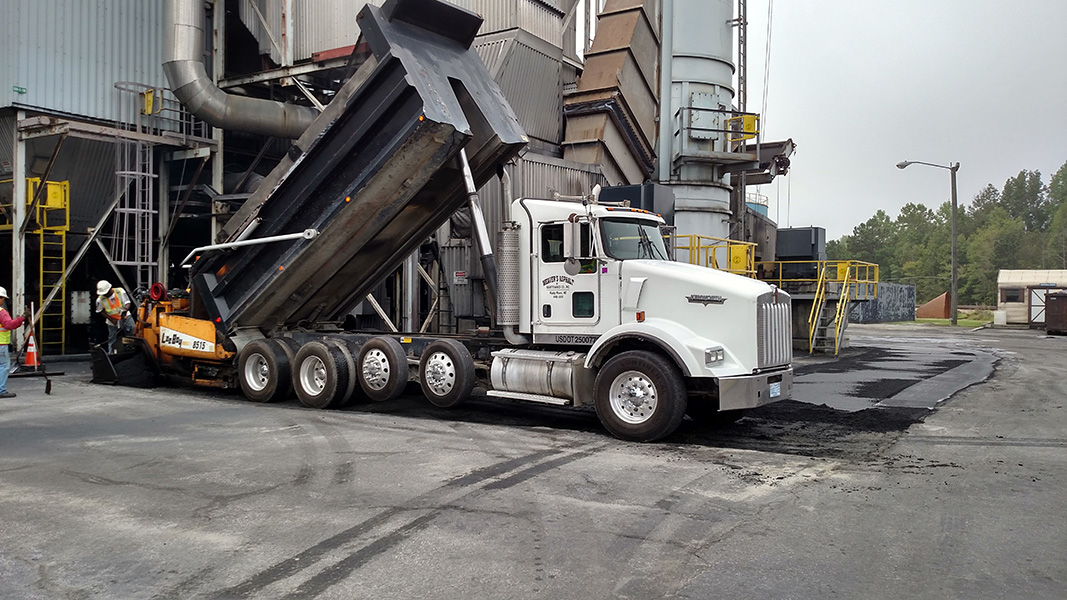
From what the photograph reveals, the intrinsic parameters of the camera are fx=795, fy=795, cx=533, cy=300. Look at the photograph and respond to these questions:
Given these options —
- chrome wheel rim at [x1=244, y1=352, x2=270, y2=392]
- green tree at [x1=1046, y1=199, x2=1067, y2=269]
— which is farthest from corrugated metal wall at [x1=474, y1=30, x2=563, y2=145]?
green tree at [x1=1046, y1=199, x2=1067, y2=269]

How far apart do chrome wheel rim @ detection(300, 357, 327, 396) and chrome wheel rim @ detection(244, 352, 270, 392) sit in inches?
30.2

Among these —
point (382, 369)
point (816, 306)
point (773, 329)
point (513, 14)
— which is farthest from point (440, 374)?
point (816, 306)

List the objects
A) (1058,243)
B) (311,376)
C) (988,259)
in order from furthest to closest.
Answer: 1. (988,259)
2. (1058,243)
3. (311,376)

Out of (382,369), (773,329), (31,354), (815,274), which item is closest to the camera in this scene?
(773,329)

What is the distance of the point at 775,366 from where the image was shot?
9109 mm

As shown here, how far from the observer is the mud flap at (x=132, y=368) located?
13219 millimetres

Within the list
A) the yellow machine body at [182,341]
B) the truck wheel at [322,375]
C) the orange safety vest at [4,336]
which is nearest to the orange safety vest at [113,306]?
the yellow machine body at [182,341]

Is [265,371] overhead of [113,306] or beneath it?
beneath

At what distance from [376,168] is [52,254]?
1431cm

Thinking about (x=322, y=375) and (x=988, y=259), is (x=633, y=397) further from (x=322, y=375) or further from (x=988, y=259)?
(x=988, y=259)

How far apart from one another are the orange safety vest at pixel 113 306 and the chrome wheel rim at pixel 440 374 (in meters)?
7.34

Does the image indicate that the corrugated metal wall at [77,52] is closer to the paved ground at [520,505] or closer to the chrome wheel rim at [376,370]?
the paved ground at [520,505]

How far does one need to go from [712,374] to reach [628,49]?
14246 millimetres

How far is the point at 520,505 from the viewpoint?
6.09 metres
